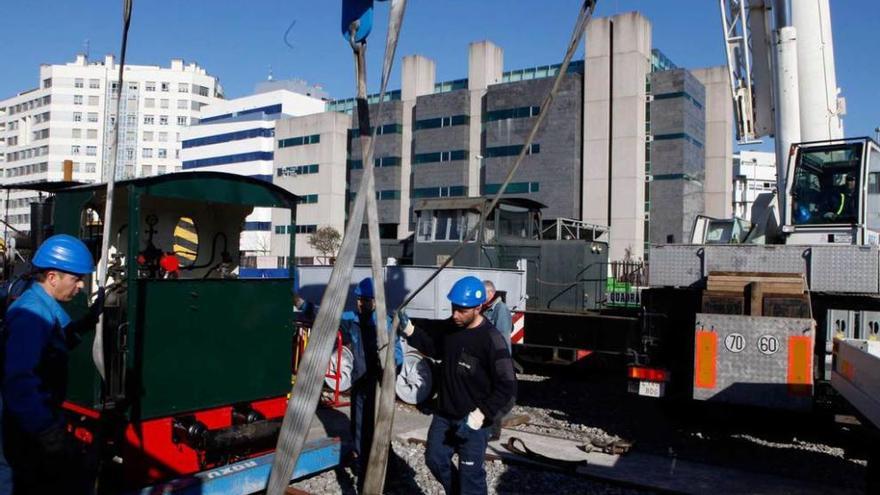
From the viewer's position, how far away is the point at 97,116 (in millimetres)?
91125

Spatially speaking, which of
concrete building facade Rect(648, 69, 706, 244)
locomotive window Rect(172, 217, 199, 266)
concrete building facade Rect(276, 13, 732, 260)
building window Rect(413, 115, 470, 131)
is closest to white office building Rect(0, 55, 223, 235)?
building window Rect(413, 115, 470, 131)

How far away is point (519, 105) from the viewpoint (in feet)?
153

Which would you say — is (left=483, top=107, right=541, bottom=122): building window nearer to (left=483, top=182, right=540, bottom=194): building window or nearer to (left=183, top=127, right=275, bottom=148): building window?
(left=483, top=182, right=540, bottom=194): building window

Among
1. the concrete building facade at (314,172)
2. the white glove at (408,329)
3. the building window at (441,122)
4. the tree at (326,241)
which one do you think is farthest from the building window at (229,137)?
the white glove at (408,329)

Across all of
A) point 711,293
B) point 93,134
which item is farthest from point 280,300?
point 93,134

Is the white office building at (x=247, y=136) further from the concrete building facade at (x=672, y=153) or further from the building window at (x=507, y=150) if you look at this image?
the concrete building facade at (x=672, y=153)

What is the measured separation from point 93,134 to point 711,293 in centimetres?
9828

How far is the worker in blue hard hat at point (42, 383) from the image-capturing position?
10.3 feet

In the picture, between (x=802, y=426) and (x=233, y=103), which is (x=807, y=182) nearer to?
(x=802, y=426)

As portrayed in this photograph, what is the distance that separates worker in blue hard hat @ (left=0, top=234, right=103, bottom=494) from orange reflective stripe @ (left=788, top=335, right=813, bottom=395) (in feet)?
20.4

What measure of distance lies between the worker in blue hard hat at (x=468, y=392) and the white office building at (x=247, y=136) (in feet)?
205

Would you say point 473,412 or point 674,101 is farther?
point 674,101

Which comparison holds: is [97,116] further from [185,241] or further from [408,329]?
[408,329]

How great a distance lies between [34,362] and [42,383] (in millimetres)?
126
